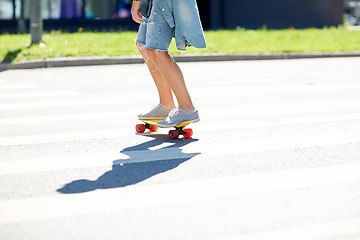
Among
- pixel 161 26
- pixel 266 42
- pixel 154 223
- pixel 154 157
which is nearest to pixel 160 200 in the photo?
pixel 154 223

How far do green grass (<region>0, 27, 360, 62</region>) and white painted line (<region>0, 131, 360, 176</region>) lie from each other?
24.0ft

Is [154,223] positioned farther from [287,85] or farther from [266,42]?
[266,42]

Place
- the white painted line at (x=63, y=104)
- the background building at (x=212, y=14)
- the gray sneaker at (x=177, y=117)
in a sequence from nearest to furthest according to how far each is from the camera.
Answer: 1. the gray sneaker at (x=177, y=117)
2. the white painted line at (x=63, y=104)
3. the background building at (x=212, y=14)

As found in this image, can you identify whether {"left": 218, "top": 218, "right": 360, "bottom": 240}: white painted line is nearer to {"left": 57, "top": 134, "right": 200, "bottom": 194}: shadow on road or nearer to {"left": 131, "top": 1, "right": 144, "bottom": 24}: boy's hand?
{"left": 57, "top": 134, "right": 200, "bottom": 194}: shadow on road

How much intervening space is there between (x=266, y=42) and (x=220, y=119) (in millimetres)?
10187

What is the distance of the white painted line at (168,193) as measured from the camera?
3709 millimetres

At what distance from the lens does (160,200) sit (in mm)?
3902

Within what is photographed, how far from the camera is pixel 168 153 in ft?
16.9

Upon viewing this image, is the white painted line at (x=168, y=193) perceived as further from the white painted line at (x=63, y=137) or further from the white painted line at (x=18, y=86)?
the white painted line at (x=18, y=86)

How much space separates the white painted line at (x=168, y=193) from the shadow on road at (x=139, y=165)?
6.0 inches

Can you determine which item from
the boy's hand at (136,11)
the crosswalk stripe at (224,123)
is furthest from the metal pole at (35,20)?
the boy's hand at (136,11)

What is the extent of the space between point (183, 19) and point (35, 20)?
9.07 m

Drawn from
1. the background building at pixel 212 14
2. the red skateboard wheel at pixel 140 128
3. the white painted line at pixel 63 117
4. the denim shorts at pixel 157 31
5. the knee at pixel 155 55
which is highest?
the denim shorts at pixel 157 31

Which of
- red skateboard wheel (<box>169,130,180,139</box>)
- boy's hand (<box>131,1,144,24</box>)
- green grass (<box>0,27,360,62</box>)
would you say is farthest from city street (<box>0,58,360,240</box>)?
green grass (<box>0,27,360,62</box>)
